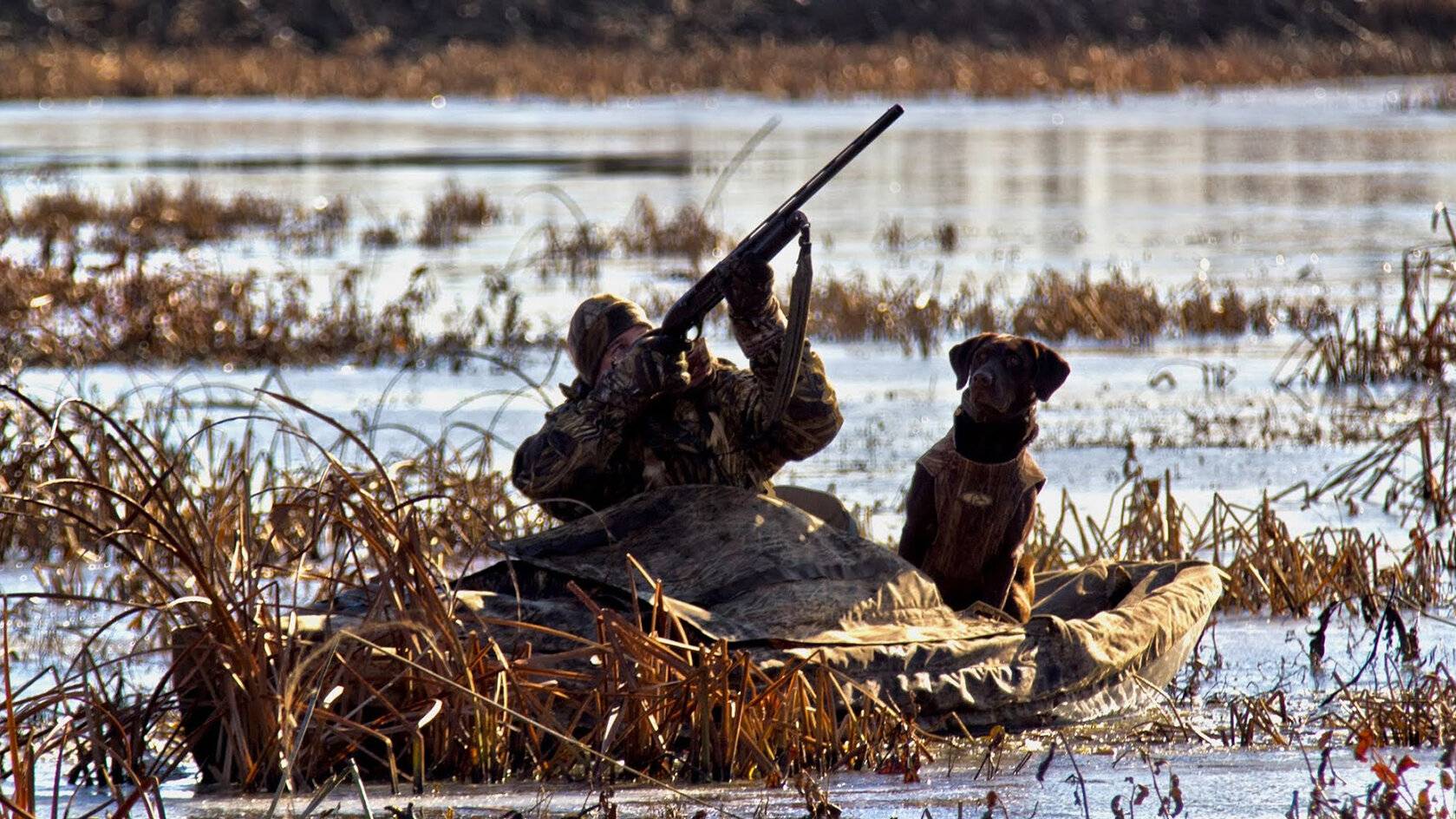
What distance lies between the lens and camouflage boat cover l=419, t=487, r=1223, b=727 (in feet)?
13.8

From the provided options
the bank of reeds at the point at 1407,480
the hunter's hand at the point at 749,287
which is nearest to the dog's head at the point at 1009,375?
the hunter's hand at the point at 749,287

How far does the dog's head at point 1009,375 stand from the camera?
4.49 m

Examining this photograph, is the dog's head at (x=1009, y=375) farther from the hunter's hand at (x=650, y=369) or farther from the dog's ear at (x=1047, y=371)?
the hunter's hand at (x=650, y=369)

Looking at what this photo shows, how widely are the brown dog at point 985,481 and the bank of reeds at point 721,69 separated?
27414 millimetres

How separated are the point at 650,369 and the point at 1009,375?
33.2 inches

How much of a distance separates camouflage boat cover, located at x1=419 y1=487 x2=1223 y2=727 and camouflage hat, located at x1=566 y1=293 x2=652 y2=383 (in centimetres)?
42

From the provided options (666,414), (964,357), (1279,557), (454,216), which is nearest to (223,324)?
(454,216)

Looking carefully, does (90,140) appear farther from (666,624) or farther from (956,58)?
(666,624)

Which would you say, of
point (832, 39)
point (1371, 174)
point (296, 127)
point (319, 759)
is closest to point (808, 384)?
point (319, 759)

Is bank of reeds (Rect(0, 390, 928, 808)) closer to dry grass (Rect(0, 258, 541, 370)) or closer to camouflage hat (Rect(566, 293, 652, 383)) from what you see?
camouflage hat (Rect(566, 293, 652, 383))

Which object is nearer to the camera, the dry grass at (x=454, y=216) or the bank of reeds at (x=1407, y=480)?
the bank of reeds at (x=1407, y=480)

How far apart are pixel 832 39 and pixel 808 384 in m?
39.0

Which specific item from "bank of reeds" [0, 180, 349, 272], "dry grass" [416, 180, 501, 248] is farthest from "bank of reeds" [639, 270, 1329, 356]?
"bank of reeds" [0, 180, 349, 272]

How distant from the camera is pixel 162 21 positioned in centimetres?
4253
